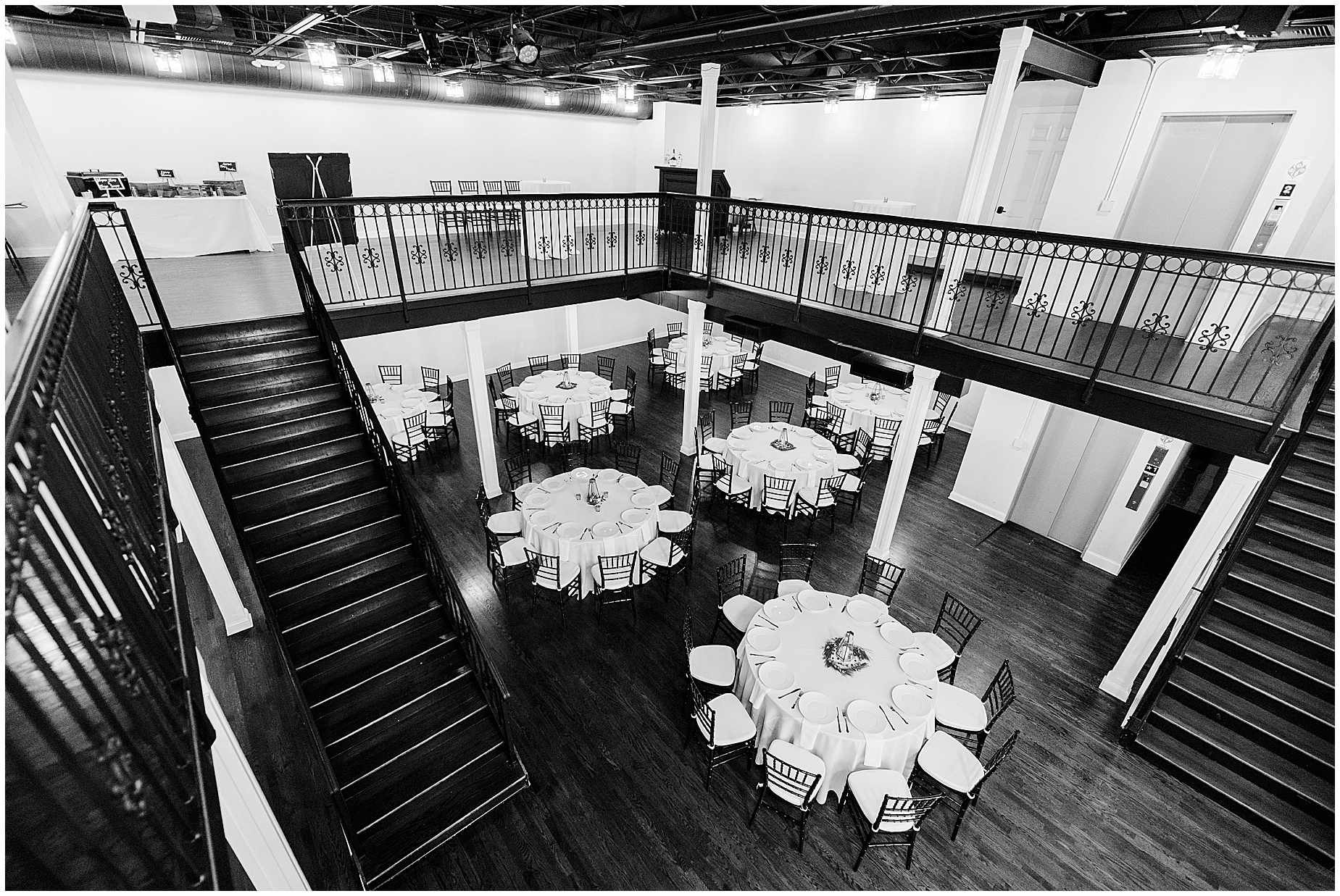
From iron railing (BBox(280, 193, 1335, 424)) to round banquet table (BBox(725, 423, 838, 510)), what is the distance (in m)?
2.41

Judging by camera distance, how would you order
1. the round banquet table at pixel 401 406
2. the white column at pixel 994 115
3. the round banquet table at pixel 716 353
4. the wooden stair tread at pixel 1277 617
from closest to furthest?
the wooden stair tread at pixel 1277 617, the white column at pixel 994 115, the round banquet table at pixel 401 406, the round banquet table at pixel 716 353

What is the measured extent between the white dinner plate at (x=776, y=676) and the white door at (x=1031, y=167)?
860cm

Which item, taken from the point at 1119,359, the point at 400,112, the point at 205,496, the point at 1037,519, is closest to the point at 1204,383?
the point at 1119,359

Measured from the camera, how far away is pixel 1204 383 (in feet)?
18.3

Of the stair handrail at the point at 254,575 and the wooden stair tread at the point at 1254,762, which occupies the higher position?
the stair handrail at the point at 254,575

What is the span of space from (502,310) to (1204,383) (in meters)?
8.25


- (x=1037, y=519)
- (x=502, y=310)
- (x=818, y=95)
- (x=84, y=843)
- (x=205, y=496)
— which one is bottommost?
(x=205, y=496)

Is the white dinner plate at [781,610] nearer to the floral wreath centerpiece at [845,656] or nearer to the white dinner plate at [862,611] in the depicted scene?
the floral wreath centerpiece at [845,656]

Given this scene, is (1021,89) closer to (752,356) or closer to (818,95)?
(818,95)

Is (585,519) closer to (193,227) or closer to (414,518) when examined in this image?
(414,518)

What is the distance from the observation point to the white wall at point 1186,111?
241 inches

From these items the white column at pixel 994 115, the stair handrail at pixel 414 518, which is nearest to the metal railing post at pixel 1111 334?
the white column at pixel 994 115

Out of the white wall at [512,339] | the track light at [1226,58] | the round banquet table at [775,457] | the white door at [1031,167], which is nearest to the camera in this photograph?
the track light at [1226,58]

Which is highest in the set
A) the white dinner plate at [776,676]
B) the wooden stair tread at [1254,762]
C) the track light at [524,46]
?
the track light at [524,46]
